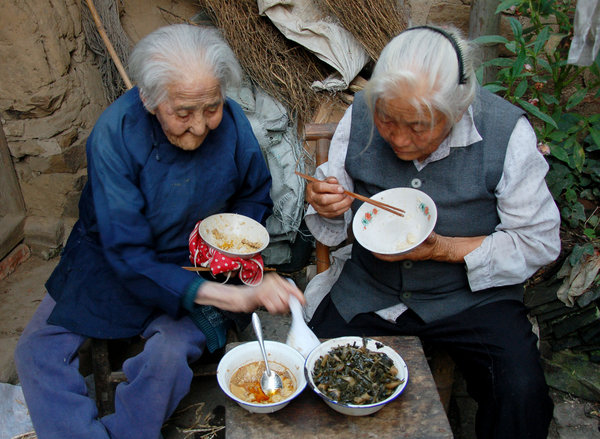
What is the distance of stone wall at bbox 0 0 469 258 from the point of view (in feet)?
Answer: 9.76

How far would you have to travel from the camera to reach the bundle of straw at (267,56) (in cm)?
318

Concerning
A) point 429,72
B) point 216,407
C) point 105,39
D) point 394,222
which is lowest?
point 216,407

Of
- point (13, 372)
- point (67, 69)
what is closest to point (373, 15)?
point (67, 69)

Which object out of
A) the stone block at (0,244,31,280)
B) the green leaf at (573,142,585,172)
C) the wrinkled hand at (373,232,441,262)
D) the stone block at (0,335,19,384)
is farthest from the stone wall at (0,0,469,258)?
the wrinkled hand at (373,232,441,262)

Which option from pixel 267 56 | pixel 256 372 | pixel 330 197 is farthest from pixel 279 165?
A: pixel 256 372

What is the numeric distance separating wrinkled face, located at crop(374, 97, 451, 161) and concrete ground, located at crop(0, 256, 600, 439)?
127cm

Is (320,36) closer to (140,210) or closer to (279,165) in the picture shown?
(279,165)

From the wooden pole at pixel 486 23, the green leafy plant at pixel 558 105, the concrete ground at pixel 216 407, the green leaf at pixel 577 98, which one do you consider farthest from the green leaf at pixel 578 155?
the concrete ground at pixel 216 407

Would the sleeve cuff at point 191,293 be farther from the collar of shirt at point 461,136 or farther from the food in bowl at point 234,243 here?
the collar of shirt at point 461,136

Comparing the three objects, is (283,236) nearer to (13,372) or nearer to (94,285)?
(94,285)

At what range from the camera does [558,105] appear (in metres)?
2.71

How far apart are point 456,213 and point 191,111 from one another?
3.12 feet

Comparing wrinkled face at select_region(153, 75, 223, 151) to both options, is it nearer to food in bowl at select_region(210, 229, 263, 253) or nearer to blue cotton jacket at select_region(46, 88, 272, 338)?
blue cotton jacket at select_region(46, 88, 272, 338)

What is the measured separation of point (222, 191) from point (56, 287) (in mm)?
737
